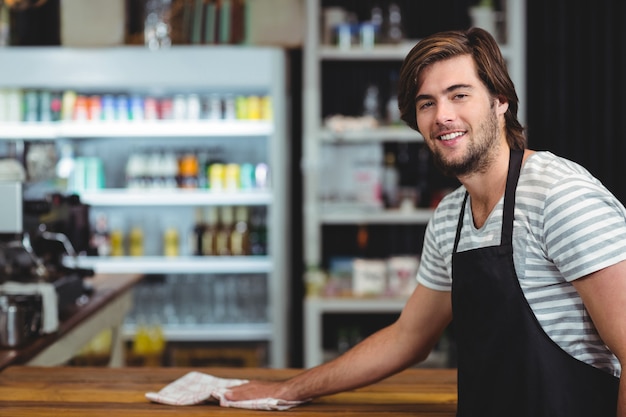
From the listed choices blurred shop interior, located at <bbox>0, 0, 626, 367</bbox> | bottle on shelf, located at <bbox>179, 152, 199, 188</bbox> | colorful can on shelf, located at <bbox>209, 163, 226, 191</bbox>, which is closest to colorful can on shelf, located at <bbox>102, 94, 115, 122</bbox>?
blurred shop interior, located at <bbox>0, 0, 626, 367</bbox>

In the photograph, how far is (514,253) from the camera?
155 centimetres

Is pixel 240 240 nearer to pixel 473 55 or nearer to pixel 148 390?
pixel 148 390

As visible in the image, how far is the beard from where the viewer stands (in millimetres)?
1637

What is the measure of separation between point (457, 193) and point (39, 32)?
12.7 ft

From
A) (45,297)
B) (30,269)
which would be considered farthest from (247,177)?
(45,297)

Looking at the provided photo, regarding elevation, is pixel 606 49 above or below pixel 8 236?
above

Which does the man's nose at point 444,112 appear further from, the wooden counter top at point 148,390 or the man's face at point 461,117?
the wooden counter top at point 148,390

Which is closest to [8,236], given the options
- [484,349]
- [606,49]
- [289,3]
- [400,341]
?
[400,341]

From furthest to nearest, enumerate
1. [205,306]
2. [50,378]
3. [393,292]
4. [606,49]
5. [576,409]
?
[205,306] → [606,49] → [393,292] → [50,378] → [576,409]

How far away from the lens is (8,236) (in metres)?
2.81

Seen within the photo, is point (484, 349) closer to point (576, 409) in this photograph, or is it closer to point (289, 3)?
point (576, 409)

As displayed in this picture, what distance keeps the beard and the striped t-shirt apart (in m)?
0.08

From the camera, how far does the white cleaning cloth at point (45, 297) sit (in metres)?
2.71

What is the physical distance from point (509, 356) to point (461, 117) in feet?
1.60
